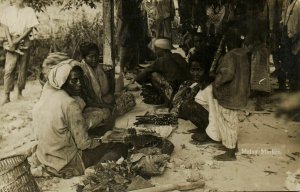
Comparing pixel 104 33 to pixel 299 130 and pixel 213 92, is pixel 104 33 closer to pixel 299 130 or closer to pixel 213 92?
pixel 213 92

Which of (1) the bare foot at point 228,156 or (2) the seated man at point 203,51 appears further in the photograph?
(2) the seated man at point 203,51

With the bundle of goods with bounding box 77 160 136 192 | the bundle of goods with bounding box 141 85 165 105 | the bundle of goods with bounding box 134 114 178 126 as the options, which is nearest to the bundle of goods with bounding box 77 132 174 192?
the bundle of goods with bounding box 77 160 136 192

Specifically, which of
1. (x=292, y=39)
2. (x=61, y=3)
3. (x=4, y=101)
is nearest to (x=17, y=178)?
(x=4, y=101)

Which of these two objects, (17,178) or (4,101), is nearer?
(17,178)

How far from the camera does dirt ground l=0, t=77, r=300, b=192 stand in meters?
4.21

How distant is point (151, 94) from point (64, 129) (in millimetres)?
1049

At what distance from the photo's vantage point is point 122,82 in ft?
16.1

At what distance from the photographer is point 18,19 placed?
468 centimetres

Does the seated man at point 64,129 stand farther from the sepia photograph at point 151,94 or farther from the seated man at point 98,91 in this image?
the seated man at point 98,91

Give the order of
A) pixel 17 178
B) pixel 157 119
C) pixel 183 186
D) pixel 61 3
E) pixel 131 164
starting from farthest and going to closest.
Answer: pixel 157 119
pixel 61 3
pixel 131 164
pixel 183 186
pixel 17 178

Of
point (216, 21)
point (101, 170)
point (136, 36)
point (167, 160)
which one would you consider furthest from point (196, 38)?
point (101, 170)

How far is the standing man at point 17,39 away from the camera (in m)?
4.64

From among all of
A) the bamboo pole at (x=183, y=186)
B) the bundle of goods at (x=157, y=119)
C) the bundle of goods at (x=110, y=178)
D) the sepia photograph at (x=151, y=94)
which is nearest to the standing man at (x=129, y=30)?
the sepia photograph at (x=151, y=94)

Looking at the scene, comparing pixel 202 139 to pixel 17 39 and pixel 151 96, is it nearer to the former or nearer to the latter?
pixel 151 96
